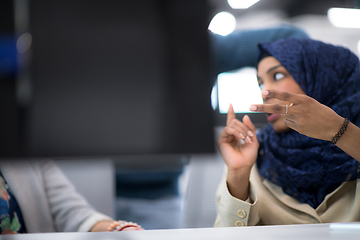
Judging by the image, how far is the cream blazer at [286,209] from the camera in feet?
2.31

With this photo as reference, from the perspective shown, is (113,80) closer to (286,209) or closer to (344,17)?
(286,209)

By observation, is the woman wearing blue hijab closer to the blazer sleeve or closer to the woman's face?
the woman's face

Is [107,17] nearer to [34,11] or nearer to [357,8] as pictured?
[34,11]

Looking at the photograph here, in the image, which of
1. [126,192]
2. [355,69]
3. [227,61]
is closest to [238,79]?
[227,61]

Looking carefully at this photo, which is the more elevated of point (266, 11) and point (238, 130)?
point (266, 11)

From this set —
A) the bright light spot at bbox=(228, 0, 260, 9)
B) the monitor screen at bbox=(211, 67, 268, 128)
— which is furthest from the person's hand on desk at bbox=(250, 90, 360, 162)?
the bright light spot at bbox=(228, 0, 260, 9)

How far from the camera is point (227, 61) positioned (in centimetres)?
142

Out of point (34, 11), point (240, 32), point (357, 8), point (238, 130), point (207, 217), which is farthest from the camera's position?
point (357, 8)

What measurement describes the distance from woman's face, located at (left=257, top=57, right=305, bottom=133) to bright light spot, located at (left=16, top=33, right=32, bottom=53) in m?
0.71

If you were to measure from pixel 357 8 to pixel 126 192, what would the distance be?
2.01m

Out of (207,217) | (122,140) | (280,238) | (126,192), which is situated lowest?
(207,217)

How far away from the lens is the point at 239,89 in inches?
54.2

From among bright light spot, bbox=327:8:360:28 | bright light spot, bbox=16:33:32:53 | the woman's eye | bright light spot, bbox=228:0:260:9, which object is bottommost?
the woman's eye

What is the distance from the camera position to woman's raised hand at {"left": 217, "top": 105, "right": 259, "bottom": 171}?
2.41 feet
